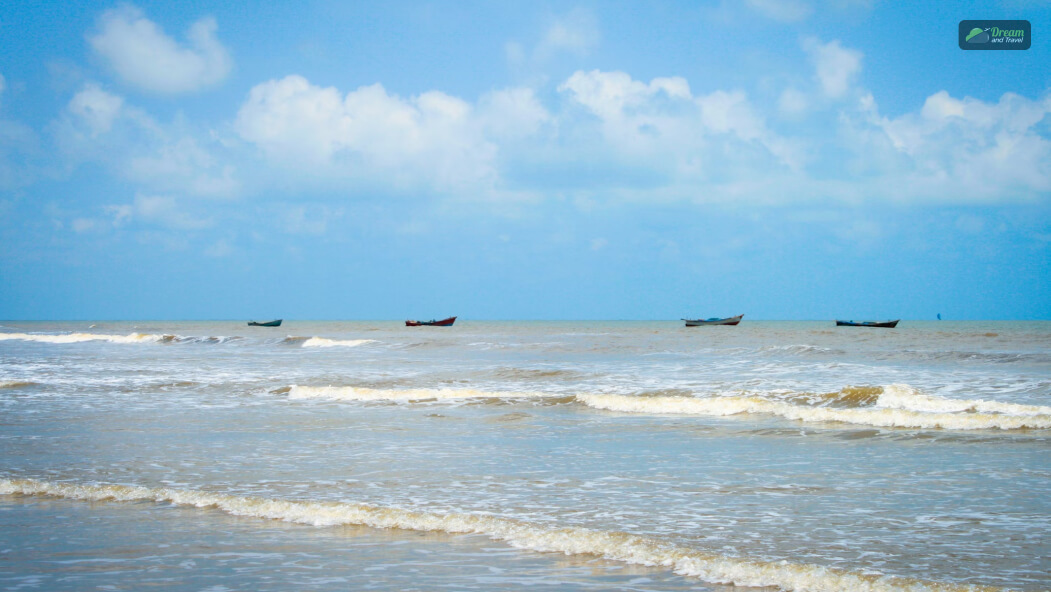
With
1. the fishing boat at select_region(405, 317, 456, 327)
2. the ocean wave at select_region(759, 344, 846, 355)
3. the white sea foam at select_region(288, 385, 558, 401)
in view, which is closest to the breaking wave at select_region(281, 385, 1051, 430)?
the white sea foam at select_region(288, 385, 558, 401)

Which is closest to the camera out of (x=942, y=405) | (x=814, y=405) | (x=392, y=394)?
(x=942, y=405)

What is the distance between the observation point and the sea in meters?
6.14

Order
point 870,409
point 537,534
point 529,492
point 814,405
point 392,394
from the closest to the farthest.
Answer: point 537,534 → point 529,492 → point 870,409 → point 814,405 → point 392,394

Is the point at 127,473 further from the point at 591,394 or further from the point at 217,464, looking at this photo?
the point at 591,394

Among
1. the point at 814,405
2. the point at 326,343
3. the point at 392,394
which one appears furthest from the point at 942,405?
the point at 326,343

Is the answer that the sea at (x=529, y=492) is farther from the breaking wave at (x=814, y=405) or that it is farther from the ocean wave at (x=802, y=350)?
the ocean wave at (x=802, y=350)

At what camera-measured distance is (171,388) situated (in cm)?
2316

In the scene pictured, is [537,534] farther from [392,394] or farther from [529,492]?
[392,394]

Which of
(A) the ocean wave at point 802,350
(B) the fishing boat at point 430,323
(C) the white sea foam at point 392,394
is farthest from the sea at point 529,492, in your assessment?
(B) the fishing boat at point 430,323

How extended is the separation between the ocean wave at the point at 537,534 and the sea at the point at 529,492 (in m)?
0.03

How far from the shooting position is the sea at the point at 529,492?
6137 millimetres

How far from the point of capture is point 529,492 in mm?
8945

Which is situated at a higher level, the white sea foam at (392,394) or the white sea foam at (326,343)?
the white sea foam at (326,343)

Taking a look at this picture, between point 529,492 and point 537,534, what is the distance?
186 centimetres
